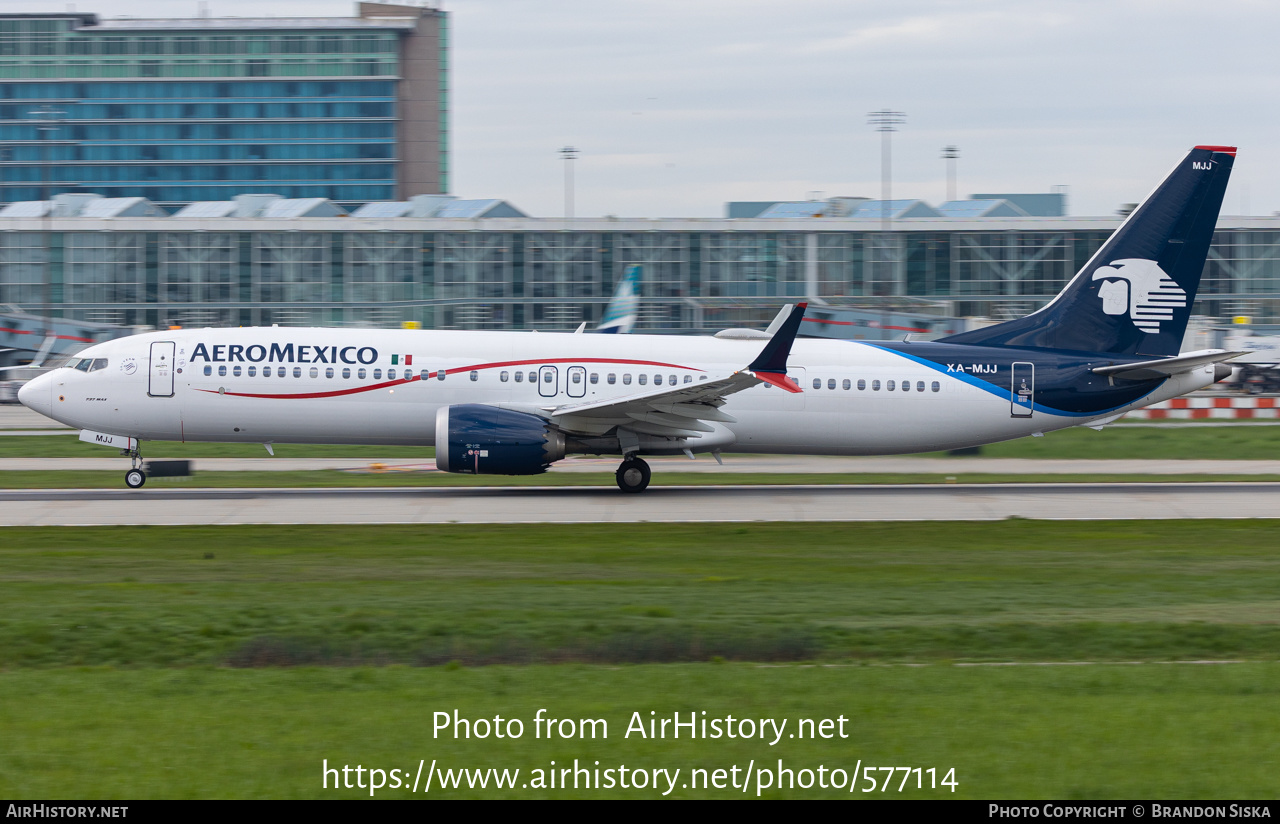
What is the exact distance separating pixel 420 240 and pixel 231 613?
79.7m

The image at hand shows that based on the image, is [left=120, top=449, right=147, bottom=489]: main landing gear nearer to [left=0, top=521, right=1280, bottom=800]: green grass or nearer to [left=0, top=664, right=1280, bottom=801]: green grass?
[left=0, top=521, right=1280, bottom=800]: green grass

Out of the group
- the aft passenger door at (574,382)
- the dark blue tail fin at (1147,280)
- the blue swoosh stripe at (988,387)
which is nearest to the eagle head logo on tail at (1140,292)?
the dark blue tail fin at (1147,280)

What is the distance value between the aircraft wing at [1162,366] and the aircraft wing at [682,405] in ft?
25.0

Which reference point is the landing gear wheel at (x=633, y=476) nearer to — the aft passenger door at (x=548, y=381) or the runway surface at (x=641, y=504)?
the runway surface at (x=641, y=504)

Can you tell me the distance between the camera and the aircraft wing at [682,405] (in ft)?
88.6

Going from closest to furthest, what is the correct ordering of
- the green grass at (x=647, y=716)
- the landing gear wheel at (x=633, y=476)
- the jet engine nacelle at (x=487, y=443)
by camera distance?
the green grass at (x=647, y=716), the jet engine nacelle at (x=487, y=443), the landing gear wheel at (x=633, y=476)

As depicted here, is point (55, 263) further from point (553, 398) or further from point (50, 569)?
point (50, 569)

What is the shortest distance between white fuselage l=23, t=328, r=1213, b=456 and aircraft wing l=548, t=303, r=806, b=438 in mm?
532

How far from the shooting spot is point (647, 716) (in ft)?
32.8

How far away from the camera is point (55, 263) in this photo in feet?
303

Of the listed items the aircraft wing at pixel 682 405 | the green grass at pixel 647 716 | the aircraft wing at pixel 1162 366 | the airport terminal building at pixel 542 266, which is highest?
the airport terminal building at pixel 542 266

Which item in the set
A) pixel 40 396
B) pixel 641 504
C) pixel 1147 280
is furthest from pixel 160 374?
pixel 1147 280
